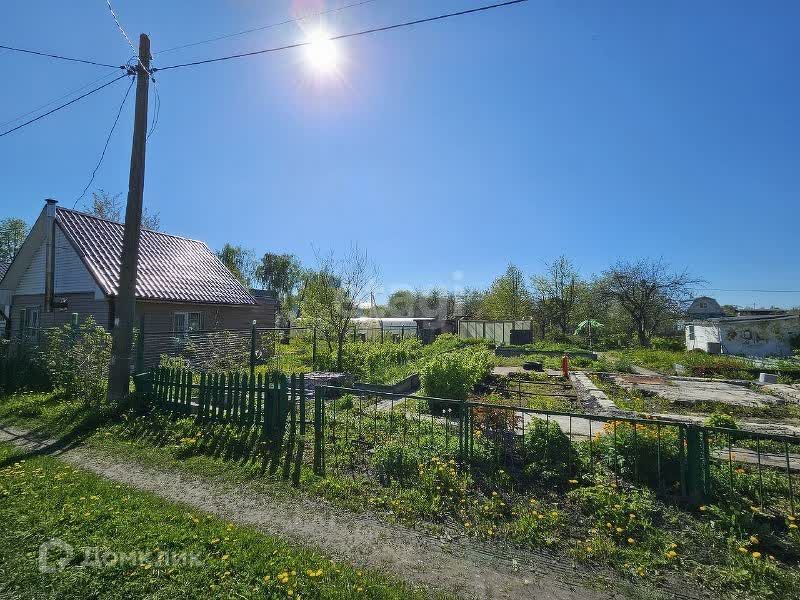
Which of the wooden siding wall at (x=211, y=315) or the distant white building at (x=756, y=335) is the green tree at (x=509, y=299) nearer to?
the distant white building at (x=756, y=335)

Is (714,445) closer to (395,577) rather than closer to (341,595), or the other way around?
(395,577)

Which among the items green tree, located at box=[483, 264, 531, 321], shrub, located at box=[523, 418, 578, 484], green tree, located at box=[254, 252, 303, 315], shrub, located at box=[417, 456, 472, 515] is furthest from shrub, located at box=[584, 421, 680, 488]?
green tree, located at box=[254, 252, 303, 315]

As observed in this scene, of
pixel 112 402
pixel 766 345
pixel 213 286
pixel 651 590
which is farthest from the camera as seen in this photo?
pixel 766 345

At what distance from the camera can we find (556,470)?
4.90 metres

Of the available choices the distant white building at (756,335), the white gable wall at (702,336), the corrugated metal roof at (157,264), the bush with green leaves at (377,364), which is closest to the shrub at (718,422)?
the bush with green leaves at (377,364)

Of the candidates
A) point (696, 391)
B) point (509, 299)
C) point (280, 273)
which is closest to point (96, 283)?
point (696, 391)

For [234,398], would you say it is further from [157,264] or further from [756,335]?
[756,335]

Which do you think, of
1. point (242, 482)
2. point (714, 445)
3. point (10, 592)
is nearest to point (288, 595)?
point (10, 592)

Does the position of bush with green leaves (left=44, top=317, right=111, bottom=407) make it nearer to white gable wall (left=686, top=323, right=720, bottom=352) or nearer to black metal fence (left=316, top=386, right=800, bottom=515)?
black metal fence (left=316, top=386, right=800, bottom=515)

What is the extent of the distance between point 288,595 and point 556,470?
3.53m

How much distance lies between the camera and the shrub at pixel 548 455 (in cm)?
486

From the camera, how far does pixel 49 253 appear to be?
14641 mm

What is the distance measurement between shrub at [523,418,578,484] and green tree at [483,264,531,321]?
1428 inches

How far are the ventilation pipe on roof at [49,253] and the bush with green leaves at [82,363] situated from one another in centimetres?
674
